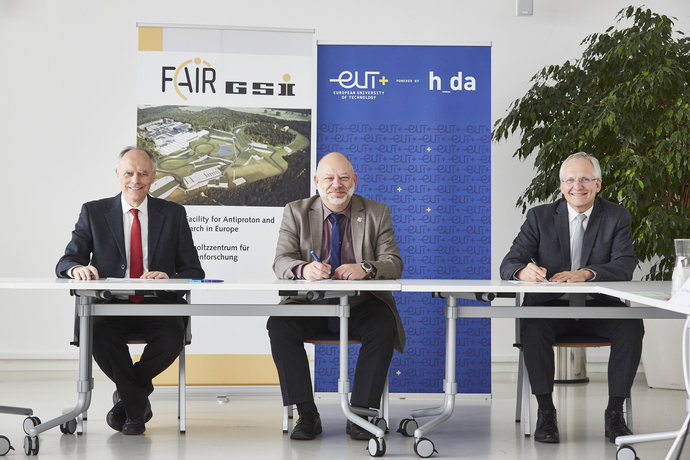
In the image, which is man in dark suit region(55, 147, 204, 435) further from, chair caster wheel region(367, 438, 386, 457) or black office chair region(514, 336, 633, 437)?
black office chair region(514, 336, 633, 437)

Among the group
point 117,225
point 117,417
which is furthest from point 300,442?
point 117,225

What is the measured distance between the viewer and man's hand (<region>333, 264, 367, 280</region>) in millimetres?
3467

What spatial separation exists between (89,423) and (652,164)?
344 centimetres

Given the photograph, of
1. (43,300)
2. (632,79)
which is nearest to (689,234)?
(632,79)

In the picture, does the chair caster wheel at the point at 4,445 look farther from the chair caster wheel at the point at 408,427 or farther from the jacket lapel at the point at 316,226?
the chair caster wheel at the point at 408,427

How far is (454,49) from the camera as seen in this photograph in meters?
4.71

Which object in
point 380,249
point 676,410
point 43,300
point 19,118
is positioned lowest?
point 676,410

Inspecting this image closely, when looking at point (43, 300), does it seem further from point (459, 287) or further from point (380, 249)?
point (459, 287)

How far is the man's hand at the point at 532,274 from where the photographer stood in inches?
137

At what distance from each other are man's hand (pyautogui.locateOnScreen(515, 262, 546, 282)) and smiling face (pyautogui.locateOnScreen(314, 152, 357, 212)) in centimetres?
90

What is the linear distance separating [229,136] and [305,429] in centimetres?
197

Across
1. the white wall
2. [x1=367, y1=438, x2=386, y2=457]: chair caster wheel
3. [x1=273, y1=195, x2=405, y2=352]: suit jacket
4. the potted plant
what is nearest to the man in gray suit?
[x1=273, y1=195, x2=405, y2=352]: suit jacket

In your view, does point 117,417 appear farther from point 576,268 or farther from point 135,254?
point 576,268

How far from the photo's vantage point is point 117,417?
3742mm
